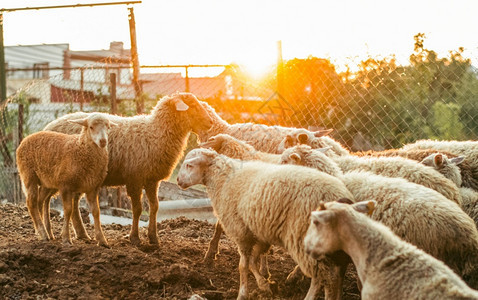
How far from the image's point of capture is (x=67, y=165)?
6.64 metres

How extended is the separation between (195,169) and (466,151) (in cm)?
355

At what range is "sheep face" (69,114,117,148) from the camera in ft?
21.8

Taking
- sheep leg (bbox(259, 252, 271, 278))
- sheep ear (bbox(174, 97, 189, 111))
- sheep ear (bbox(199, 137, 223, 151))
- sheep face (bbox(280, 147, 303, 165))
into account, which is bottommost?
sheep leg (bbox(259, 252, 271, 278))

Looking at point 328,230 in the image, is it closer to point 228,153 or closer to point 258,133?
point 228,153

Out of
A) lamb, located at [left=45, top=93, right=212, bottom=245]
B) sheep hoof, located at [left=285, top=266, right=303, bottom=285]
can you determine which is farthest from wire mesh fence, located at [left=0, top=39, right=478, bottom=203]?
sheep hoof, located at [left=285, top=266, right=303, bottom=285]

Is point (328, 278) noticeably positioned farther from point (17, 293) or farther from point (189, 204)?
point (189, 204)

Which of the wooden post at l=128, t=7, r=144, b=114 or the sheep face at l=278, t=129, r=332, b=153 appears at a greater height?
the wooden post at l=128, t=7, r=144, b=114

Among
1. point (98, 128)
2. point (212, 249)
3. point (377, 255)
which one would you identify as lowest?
point (212, 249)

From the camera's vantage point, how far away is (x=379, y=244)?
156 inches

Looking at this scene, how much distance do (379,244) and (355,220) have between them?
23cm

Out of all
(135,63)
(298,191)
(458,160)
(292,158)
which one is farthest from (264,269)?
(135,63)

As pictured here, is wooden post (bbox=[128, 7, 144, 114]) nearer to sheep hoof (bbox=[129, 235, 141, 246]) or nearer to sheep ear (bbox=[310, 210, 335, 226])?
sheep hoof (bbox=[129, 235, 141, 246])

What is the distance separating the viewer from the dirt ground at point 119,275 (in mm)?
5152

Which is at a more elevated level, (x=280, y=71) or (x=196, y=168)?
(x=280, y=71)
